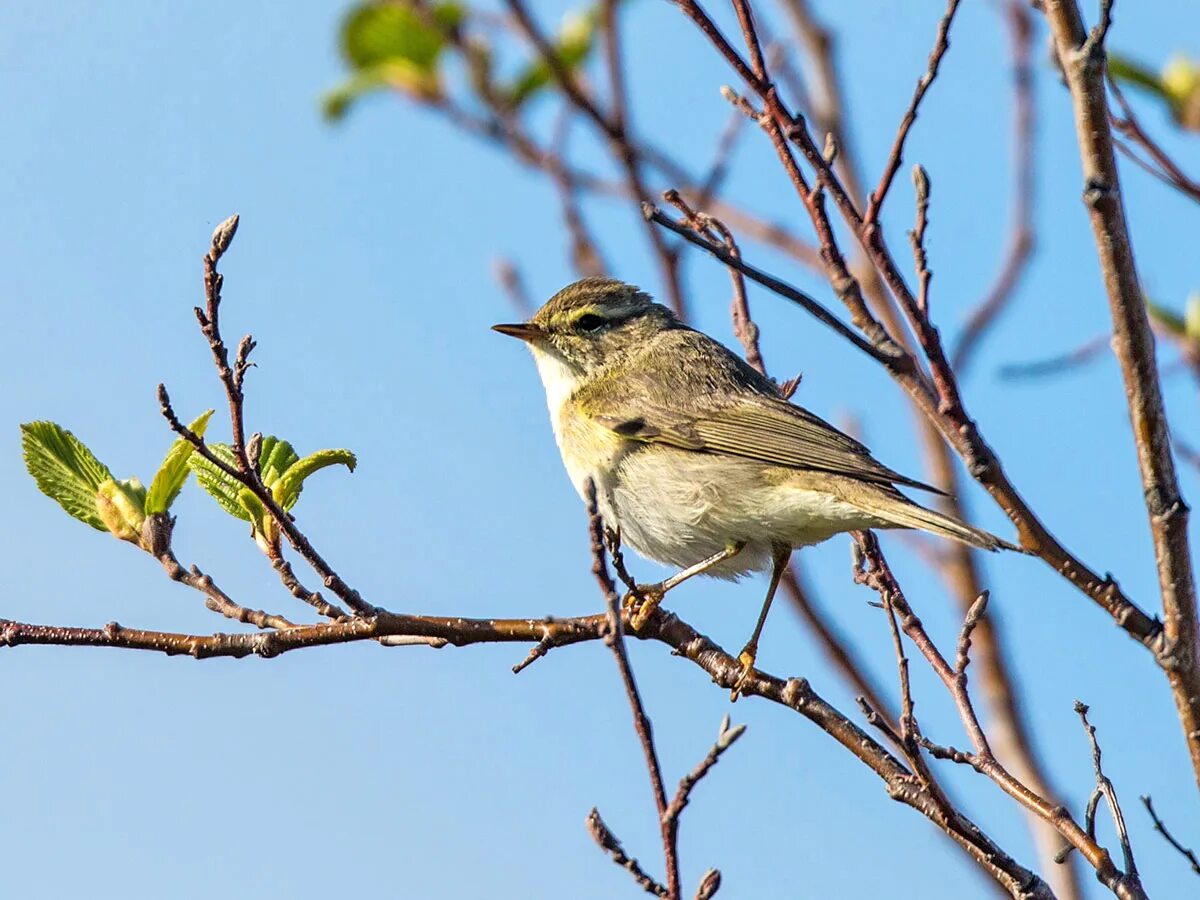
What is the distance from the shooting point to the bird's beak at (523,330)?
561 centimetres

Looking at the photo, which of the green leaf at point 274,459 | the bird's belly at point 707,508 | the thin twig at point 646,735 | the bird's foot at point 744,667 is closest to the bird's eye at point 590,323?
the bird's belly at point 707,508

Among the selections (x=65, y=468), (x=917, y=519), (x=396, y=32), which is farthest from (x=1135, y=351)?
(x=396, y=32)

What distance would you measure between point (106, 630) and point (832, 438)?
98.7 inches

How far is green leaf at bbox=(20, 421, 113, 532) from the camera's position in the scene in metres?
3.27

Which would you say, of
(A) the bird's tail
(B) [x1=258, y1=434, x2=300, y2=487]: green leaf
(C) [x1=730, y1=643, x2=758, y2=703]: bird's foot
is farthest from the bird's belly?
(B) [x1=258, y1=434, x2=300, y2=487]: green leaf

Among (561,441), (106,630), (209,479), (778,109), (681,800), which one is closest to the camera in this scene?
(681,800)

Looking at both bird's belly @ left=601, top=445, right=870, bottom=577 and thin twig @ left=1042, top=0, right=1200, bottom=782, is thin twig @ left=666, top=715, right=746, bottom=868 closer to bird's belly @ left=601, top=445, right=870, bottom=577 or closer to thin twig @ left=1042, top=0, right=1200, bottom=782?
thin twig @ left=1042, top=0, right=1200, bottom=782

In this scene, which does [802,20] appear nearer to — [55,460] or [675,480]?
[675,480]

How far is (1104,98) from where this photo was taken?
2.17 metres

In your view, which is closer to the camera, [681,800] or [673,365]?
[681,800]

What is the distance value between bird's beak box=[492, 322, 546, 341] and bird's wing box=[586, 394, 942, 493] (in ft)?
1.66

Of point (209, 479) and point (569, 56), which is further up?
point (569, 56)

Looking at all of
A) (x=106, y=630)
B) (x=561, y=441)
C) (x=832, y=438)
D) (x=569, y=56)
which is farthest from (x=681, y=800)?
(x=569, y=56)

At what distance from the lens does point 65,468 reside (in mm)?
3311
